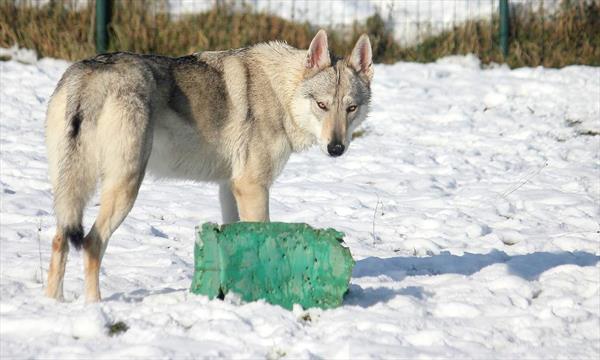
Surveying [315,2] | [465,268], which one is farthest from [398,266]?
[315,2]

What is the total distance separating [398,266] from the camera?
17.7 ft

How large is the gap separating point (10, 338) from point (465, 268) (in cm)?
259

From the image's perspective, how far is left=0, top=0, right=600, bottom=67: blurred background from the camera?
33.6ft

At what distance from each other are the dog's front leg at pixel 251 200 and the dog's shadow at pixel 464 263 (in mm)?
622

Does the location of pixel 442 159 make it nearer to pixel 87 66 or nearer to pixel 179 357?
pixel 87 66


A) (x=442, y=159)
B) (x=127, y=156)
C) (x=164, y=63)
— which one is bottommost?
(x=442, y=159)

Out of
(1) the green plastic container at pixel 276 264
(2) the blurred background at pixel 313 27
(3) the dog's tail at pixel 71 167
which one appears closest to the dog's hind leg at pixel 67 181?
(3) the dog's tail at pixel 71 167

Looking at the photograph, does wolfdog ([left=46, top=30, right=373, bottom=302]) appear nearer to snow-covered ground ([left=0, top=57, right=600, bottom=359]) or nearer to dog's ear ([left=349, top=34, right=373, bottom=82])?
dog's ear ([left=349, top=34, right=373, bottom=82])

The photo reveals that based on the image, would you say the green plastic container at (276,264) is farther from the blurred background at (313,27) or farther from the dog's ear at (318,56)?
the blurred background at (313,27)

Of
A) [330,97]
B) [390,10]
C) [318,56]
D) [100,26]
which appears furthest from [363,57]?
[390,10]

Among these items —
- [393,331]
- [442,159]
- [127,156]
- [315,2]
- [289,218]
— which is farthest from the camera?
[315,2]

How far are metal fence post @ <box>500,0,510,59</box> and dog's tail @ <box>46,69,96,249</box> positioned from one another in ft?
23.2

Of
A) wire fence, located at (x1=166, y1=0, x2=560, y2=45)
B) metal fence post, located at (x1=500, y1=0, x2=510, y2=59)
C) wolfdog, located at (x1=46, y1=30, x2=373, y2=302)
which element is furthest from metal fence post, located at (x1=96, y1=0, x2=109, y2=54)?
wolfdog, located at (x1=46, y1=30, x2=373, y2=302)

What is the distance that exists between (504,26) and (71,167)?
7.24 m
